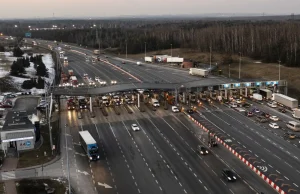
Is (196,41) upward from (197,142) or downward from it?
upward

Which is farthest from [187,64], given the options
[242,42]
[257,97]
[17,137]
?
[17,137]

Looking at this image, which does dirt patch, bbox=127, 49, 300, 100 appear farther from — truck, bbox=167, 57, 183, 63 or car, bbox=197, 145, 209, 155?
car, bbox=197, 145, 209, 155

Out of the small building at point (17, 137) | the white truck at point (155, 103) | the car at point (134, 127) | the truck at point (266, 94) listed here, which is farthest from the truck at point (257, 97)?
the small building at point (17, 137)

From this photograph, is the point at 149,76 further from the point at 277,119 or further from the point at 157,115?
the point at 277,119

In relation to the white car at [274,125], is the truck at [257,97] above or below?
above

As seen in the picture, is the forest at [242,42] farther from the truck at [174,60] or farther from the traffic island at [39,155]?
the traffic island at [39,155]

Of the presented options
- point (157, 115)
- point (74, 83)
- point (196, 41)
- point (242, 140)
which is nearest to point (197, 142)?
point (242, 140)

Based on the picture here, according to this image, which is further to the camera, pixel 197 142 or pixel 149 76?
pixel 149 76
